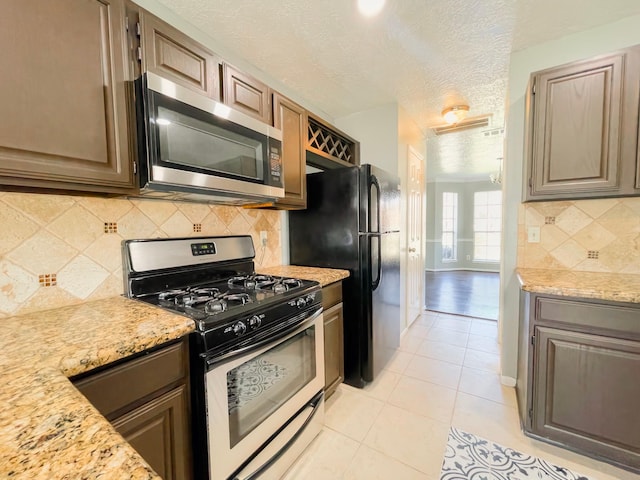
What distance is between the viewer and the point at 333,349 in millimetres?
1906

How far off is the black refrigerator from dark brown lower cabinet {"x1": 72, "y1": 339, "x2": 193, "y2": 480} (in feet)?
4.26

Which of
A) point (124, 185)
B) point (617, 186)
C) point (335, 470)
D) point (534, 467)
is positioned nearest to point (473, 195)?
point (617, 186)

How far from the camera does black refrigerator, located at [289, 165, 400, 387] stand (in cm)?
199

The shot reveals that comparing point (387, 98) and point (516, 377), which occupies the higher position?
point (387, 98)

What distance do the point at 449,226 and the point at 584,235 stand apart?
5.91 metres

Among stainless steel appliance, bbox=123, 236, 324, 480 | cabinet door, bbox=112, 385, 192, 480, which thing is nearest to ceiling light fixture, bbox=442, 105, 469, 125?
stainless steel appliance, bbox=123, 236, 324, 480

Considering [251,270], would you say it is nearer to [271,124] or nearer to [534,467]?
[271,124]

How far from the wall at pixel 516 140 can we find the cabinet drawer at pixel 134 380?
225 cm

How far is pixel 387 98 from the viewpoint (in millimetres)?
2594

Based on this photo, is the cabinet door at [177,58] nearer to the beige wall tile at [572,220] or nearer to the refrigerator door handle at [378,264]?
the refrigerator door handle at [378,264]

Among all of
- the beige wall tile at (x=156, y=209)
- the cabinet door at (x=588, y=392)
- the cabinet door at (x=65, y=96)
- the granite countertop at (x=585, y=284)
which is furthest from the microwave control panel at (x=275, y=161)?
the cabinet door at (x=588, y=392)

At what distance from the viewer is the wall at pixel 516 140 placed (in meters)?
1.75

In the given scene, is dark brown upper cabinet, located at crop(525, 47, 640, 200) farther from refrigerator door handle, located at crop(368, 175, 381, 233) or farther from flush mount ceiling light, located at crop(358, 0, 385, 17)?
flush mount ceiling light, located at crop(358, 0, 385, 17)

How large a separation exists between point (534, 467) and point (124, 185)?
238cm
